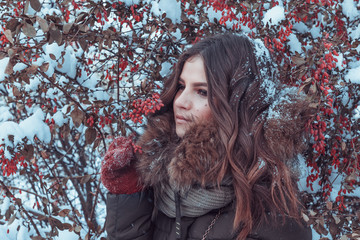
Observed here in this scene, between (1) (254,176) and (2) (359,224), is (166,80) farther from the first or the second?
(2) (359,224)

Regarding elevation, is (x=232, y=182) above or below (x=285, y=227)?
above

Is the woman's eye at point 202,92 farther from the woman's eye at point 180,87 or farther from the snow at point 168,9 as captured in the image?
the snow at point 168,9

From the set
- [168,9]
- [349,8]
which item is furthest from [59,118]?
[349,8]

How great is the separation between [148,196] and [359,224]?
3.87ft

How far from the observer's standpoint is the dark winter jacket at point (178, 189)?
1.71 m

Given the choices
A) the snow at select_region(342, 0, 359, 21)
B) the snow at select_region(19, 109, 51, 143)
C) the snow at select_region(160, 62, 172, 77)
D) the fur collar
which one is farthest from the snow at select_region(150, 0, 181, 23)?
the snow at select_region(342, 0, 359, 21)

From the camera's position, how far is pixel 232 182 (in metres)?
1.73

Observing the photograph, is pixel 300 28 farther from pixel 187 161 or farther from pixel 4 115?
pixel 4 115

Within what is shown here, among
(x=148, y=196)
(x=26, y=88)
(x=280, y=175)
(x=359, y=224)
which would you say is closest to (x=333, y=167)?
(x=359, y=224)

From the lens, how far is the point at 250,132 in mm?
1790

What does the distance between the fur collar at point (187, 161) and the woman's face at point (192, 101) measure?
0.07m

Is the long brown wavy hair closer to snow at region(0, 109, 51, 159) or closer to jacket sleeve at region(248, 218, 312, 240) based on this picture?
jacket sleeve at region(248, 218, 312, 240)

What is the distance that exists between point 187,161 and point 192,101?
1.08 feet

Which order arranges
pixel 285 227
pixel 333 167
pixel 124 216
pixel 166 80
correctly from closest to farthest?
pixel 285 227 < pixel 124 216 < pixel 166 80 < pixel 333 167
